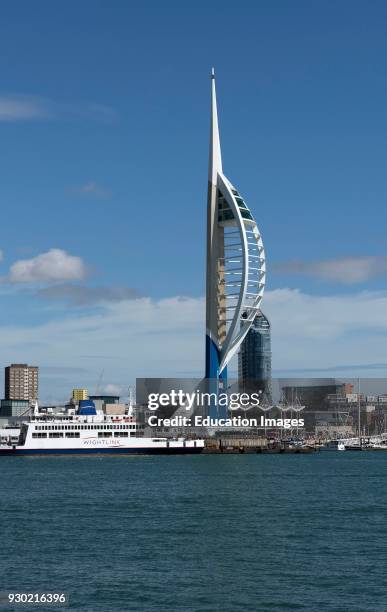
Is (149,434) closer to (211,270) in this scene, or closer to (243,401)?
(211,270)

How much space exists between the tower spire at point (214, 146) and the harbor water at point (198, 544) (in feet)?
210

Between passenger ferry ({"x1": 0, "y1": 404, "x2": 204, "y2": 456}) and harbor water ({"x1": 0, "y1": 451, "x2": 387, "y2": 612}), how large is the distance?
39149mm

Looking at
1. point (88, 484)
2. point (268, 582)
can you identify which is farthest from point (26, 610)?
point (88, 484)

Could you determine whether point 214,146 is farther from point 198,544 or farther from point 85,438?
point 198,544

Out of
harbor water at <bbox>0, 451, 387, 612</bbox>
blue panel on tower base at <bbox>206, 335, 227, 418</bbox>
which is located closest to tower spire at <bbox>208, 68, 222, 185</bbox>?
blue panel on tower base at <bbox>206, 335, 227, 418</bbox>

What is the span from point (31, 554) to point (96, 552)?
6.50 ft

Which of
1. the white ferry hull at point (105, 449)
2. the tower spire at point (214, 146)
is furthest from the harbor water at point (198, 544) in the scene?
the tower spire at point (214, 146)

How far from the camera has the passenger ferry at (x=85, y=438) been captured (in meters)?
99.6

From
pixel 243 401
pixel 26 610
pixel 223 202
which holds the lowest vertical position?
pixel 26 610

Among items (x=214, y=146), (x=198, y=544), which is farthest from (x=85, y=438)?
(x=198, y=544)

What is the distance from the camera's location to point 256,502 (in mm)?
46188

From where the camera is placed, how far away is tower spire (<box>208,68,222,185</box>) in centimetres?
11900

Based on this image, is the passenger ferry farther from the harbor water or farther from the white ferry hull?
the harbor water

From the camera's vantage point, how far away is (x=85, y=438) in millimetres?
99688
